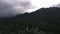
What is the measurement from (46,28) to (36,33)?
396 inches

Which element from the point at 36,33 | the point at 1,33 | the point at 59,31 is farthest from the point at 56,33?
the point at 1,33

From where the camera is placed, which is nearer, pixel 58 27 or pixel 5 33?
pixel 5 33

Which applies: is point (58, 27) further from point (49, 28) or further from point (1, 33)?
point (1, 33)

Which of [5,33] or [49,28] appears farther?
[49,28]

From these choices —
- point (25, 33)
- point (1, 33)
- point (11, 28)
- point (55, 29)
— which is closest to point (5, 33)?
point (1, 33)

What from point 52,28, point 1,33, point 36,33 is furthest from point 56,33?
point 1,33

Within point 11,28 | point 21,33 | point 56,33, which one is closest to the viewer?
point 21,33

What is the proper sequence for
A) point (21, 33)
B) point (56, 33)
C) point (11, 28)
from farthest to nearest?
1. point (11, 28)
2. point (56, 33)
3. point (21, 33)

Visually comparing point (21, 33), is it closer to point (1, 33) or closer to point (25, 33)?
point (25, 33)

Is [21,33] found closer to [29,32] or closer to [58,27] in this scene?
[29,32]

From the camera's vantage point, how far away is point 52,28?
39.3m

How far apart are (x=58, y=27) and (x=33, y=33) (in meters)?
9.39

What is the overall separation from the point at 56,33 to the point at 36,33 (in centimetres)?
632

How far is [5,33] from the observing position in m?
30.6
